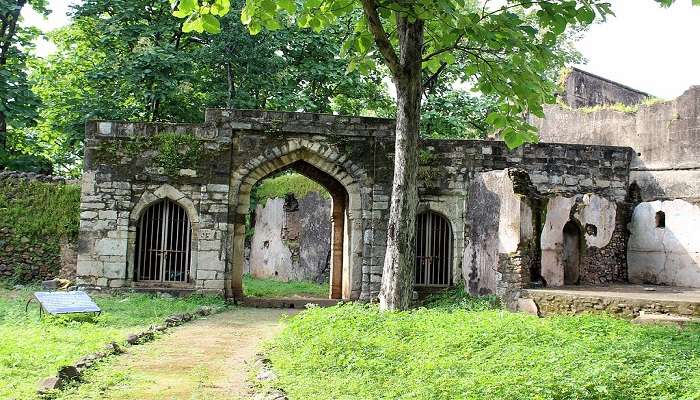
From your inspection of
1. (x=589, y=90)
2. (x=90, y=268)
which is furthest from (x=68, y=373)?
(x=589, y=90)

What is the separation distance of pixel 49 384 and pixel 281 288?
545 inches

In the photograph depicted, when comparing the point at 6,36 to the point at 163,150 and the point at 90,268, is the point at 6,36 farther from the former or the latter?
the point at 90,268

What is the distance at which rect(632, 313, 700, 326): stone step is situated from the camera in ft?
32.7

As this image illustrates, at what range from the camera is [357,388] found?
6.07 metres

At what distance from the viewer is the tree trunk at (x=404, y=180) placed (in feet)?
33.1

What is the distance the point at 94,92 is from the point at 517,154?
12010 mm

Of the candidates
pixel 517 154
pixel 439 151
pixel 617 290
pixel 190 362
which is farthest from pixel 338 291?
pixel 190 362

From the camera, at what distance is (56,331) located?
354 inches

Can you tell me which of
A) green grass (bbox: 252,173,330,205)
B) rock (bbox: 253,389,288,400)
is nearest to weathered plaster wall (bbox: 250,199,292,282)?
green grass (bbox: 252,173,330,205)

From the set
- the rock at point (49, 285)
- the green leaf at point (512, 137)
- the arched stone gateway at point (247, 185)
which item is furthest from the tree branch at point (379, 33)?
the rock at point (49, 285)

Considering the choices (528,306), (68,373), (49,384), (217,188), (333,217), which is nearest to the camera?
(49,384)

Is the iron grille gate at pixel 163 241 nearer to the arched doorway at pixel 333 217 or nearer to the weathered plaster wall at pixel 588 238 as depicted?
the arched doorway at pixel 333 217

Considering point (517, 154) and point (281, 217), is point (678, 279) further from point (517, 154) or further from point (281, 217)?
point (281, 217)

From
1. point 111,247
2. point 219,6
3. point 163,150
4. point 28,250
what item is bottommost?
point 28,250
